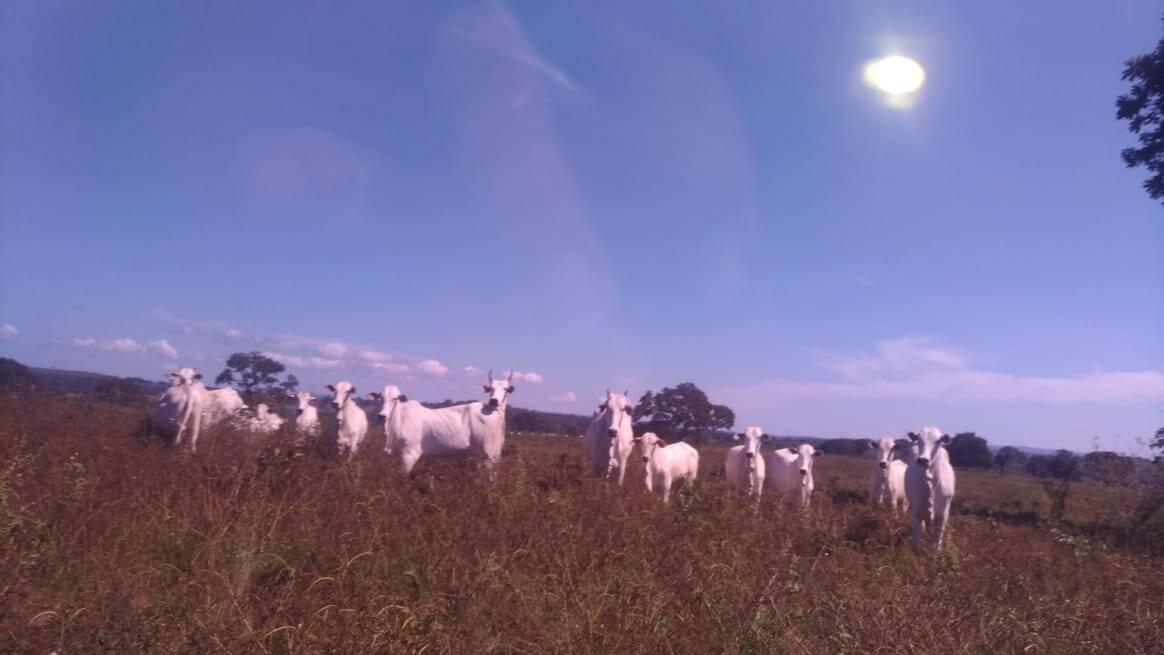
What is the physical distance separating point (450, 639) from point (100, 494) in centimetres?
467

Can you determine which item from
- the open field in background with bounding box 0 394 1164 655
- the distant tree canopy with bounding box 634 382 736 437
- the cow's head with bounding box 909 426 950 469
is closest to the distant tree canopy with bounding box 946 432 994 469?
the distant tree canopy with bounding box 634 382 736 437

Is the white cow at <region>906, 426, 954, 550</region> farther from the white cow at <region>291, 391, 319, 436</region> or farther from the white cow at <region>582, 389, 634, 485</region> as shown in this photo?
the white cow at <region>291, 391, 319, 436</region>

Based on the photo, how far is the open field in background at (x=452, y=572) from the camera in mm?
4766

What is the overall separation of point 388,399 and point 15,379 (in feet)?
25.6

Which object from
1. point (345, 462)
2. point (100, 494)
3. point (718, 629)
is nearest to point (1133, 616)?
point (718, 629)

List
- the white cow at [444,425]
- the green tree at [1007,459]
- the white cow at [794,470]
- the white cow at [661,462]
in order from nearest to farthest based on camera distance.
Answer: the white cow at [444,425] → the white cow at [661,462] → the white cow at [794,470] → the green tree at [1007,459]

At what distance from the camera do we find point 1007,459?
110 feet

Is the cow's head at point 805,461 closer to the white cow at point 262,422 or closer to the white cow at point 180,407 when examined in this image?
the white cow at point 262,422

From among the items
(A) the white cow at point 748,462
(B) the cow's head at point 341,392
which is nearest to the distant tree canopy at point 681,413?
(A) the white cow at point 748,462

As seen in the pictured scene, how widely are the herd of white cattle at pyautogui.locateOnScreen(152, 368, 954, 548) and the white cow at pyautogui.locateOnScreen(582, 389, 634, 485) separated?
2 cm

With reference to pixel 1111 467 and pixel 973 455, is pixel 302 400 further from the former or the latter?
pixel 973 455

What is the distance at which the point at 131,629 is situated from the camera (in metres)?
4.44

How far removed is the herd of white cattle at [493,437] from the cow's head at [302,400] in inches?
0.9

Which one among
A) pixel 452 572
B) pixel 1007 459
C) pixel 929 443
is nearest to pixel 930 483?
pixel 929 443
